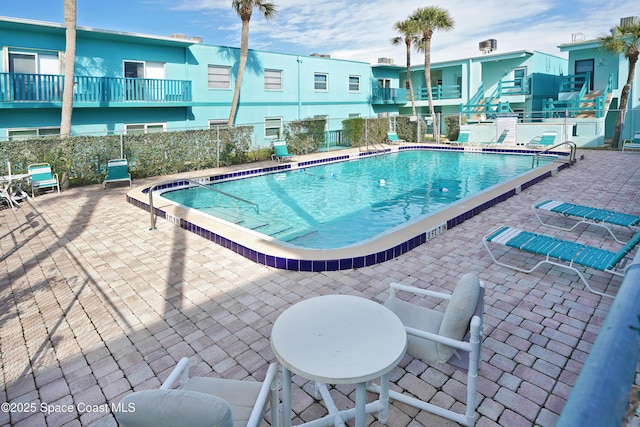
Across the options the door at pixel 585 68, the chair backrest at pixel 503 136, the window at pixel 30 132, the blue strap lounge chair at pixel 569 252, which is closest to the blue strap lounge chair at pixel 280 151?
the window at pixel 30 132

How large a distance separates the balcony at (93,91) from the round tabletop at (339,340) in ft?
49.6

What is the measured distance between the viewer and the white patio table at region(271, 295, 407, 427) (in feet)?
7.69

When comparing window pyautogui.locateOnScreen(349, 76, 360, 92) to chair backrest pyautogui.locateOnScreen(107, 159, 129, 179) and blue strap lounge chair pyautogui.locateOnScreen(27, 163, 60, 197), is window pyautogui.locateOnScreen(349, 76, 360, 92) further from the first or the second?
blue strap lounge chair pyautogui.locateOnScreen(27, 163, 60, 197)

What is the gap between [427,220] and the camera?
7234 millimetres

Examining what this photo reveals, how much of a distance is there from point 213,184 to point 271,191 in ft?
6.19

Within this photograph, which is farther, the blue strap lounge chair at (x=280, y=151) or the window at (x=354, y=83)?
the window at (x=354, y=83)

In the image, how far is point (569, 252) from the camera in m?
5.07

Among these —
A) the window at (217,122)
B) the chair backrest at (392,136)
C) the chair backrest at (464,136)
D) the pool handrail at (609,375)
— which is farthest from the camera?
the chair backrest at (392,136)

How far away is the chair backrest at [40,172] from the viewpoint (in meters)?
10.4

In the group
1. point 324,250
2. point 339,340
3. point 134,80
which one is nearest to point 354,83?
point 134,80

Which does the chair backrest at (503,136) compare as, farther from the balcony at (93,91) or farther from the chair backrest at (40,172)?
the chair backrest at (40,172)

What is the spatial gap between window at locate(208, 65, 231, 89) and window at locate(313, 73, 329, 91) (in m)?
5.59

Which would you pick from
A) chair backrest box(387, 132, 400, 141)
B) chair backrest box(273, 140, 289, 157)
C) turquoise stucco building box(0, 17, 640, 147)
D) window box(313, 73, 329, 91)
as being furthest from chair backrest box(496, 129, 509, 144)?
chair backrest box(273, 140, 289, 157)

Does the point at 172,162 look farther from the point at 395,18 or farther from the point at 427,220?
the point at 395,18
